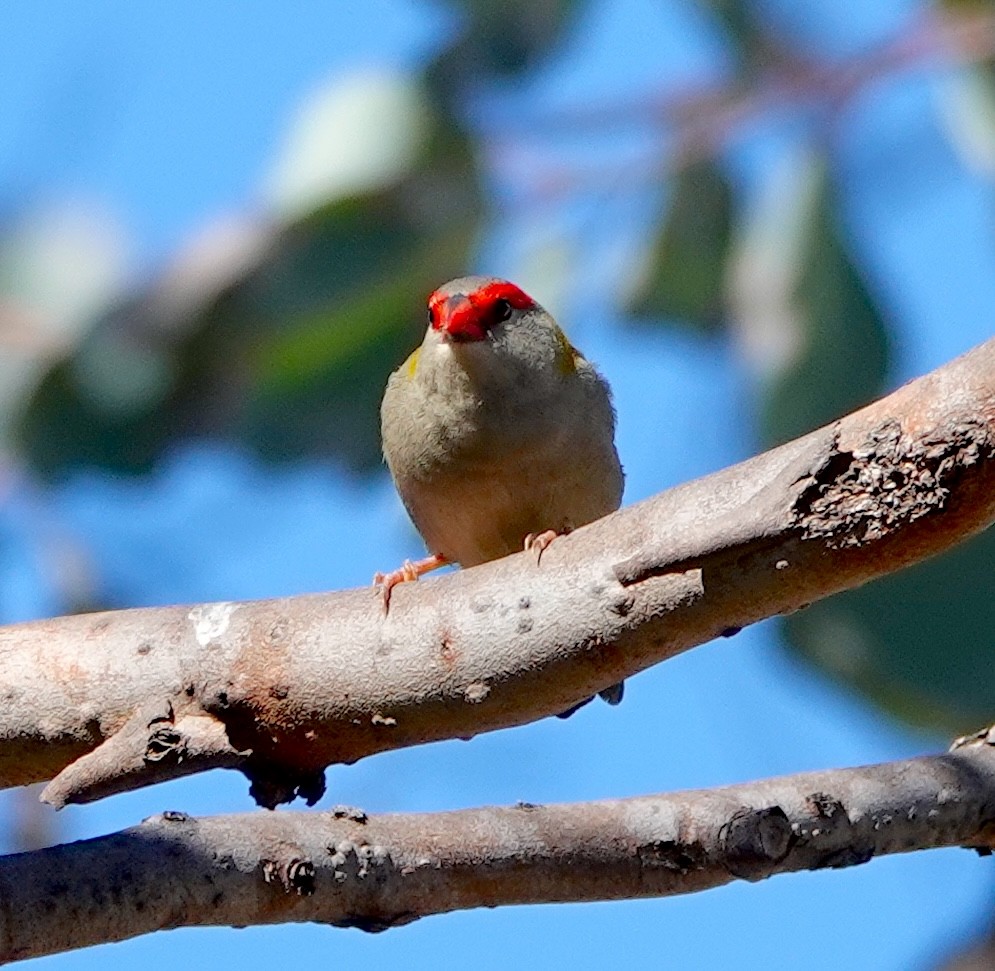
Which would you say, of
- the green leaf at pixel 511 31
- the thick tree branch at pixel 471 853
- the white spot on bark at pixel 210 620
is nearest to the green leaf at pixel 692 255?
the green leaf at pixel 511 31

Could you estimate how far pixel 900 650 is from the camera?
18.0 feet

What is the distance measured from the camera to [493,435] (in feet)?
14.8

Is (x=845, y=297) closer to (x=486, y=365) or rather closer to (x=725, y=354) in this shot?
(x=725, y=354)

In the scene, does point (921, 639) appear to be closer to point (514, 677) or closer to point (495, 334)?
point (495, 334)

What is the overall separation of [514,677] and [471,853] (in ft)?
1.03

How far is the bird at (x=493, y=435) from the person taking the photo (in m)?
4.44

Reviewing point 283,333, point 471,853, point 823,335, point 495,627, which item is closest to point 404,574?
point 495,627

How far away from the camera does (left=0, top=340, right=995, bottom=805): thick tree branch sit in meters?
2.45

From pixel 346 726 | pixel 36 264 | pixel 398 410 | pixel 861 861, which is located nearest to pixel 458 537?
pixel 398 410

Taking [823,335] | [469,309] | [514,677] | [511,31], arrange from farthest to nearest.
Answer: [511,31] < [823,335] < [469,309] < [514,677]

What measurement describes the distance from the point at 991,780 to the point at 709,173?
161 inches

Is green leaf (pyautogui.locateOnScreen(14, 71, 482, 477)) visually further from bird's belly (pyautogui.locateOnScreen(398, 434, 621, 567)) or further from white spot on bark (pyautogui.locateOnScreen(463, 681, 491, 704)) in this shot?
white spot on bark (pyautogui.locateOnScreen(463, 681, 491, 704))

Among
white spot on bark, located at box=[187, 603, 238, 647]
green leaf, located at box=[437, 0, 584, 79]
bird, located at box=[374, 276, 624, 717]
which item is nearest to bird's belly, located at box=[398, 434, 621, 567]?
bird, located at box=[374, 276, 624, 717]

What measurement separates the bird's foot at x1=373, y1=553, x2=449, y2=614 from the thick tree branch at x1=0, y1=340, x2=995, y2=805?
2 cm
